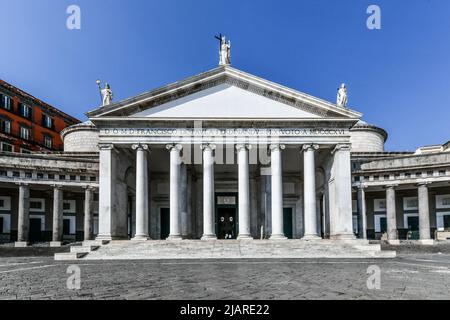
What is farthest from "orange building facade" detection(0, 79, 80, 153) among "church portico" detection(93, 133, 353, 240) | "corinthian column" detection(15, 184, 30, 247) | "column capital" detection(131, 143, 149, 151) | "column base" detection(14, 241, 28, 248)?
"column capital" detection(131, 143, 149, 151)

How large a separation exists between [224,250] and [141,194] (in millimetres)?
8238

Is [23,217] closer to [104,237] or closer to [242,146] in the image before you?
[104,237]

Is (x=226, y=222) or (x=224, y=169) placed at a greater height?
(x=224, y=169)

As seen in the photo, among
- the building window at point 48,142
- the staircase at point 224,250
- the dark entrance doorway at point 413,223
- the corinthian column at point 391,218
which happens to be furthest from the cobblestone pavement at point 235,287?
the building window at point 48,142

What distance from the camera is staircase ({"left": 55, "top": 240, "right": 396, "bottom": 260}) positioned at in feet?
93.6

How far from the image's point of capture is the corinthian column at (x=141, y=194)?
33344 millimetres

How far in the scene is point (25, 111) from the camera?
64.5 metres

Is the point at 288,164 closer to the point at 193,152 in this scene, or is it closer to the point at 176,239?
the point at 193,152

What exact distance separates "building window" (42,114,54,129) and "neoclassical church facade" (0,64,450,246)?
1029 inches

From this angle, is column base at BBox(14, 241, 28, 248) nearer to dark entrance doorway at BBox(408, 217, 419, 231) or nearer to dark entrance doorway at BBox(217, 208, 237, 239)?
dark entrance doorway at BBox(217, 208, 237, 239)

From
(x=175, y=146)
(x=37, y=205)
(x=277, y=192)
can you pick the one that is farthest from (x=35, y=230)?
(x=277, y=192)

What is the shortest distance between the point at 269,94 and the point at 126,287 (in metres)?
24.9
